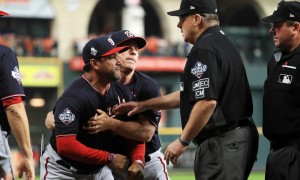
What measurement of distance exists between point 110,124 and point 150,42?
86.2ft

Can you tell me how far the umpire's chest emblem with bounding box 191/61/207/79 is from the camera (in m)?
5.55

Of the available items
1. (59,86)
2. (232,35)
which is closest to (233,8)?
(232,35)

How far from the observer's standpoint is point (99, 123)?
19.2ft

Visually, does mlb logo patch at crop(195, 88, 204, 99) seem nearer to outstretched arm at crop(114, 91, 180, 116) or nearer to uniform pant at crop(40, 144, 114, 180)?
outstretched arm at crop(114, 91, 180, 116)

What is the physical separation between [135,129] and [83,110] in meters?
0.57

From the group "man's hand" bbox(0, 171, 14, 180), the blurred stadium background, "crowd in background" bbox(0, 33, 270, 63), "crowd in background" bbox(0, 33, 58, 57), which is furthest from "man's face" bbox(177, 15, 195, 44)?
"crowd in background" bbox(0, 33, 58, 57)

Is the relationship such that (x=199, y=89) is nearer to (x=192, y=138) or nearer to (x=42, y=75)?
(x=192, y=138)

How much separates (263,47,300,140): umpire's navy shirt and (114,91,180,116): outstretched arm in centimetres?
102

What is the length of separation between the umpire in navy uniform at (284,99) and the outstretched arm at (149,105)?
3.18 ft

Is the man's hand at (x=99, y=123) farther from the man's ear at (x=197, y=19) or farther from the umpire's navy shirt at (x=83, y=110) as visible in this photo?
the man's ear at (x=197, y=19)

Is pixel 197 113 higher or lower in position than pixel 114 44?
lower

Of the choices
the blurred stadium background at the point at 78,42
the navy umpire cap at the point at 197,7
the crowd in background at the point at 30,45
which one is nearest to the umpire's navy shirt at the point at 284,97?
the navy umpire cap at the point at 197,7

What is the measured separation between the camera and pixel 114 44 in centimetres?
605

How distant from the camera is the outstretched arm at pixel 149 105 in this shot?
611cm
